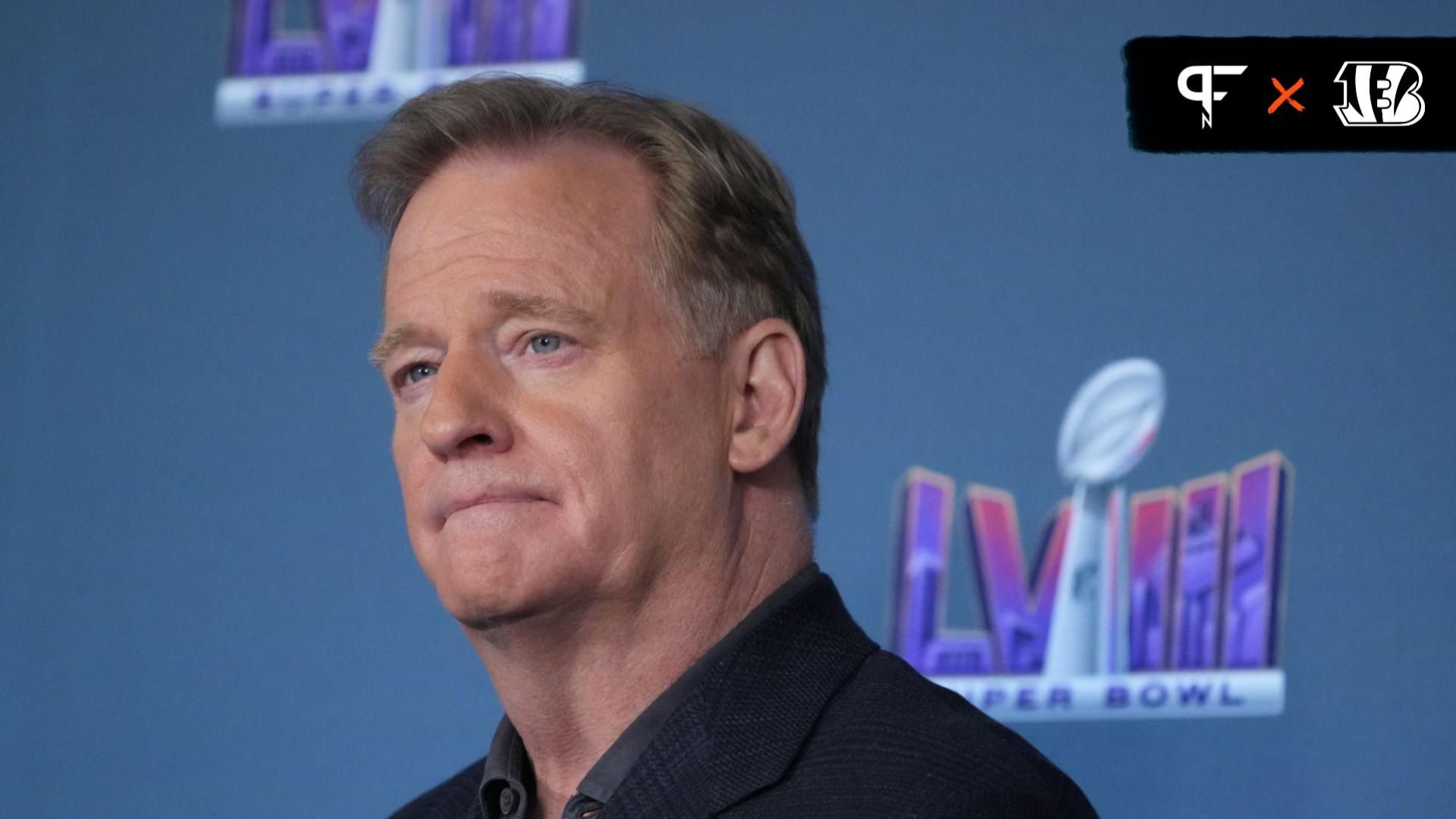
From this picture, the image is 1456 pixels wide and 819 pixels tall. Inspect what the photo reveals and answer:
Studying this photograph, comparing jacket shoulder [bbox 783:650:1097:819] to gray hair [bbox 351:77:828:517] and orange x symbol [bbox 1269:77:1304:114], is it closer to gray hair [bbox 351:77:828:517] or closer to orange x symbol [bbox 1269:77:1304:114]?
gray hair [bbox 351:77:828:517]

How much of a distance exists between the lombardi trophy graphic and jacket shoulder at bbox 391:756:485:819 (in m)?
0.74

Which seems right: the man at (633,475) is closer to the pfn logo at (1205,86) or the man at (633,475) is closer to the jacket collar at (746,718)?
the jacket collar at (746,718)

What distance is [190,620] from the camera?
2.56 meters

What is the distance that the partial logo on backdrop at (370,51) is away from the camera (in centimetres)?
253

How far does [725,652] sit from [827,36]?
1184 millimetres

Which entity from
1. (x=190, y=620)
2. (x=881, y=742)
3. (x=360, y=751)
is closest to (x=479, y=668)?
(x=360, y=751)

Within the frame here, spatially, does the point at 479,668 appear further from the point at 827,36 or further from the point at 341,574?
the point at 827,36

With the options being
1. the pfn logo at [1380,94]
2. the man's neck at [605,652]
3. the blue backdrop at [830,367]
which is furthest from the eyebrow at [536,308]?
the pfn logo at [1380,94]

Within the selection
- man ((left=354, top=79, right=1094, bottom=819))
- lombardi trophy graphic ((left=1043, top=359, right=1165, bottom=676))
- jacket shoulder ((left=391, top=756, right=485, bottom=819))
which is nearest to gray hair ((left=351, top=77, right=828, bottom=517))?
man ((left=354, top=79, right=1094, bottom=819))

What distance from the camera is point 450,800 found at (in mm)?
1788

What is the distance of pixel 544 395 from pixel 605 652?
23cm

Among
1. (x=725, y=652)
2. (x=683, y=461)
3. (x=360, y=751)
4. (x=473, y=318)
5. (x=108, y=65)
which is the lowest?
(x=360, y=751)

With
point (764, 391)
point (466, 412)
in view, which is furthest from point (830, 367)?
point (466, 412)

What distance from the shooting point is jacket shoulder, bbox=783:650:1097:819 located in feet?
4.30
